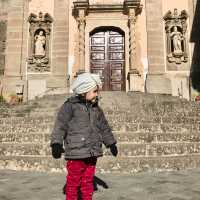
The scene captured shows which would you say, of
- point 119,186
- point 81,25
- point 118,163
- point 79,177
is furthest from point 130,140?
point 81,25

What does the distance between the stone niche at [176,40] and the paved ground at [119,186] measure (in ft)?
39.9

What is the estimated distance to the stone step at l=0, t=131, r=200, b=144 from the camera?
7881mm

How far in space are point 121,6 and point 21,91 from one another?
21.3 ft

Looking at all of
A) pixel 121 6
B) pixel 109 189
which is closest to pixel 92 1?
pixel 121 6

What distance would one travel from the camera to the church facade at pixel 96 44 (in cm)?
1816

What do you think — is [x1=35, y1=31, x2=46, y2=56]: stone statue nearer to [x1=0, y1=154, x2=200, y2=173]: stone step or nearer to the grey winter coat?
[x1=0, y1=154, x2=200, y2=173]: stone step

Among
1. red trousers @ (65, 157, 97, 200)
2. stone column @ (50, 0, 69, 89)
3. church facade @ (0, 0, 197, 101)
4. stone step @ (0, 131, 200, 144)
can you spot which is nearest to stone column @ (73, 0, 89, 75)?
church facade @ (0, 0, 197, 101)

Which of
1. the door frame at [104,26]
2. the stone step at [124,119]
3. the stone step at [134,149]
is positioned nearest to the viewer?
the stone step at [134,149]

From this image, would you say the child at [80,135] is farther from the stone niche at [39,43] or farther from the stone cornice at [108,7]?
the stone cornice at [108,7]

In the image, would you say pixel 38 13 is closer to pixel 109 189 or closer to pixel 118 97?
pixel 118 97

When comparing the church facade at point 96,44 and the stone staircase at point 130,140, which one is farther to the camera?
the church facade at point 96,44

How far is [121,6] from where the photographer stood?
739 inches

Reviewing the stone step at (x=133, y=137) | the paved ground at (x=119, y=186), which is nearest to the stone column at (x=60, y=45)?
the stone step at (x=133, y=137)

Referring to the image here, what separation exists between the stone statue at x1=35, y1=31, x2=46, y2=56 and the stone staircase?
7.66 meters
